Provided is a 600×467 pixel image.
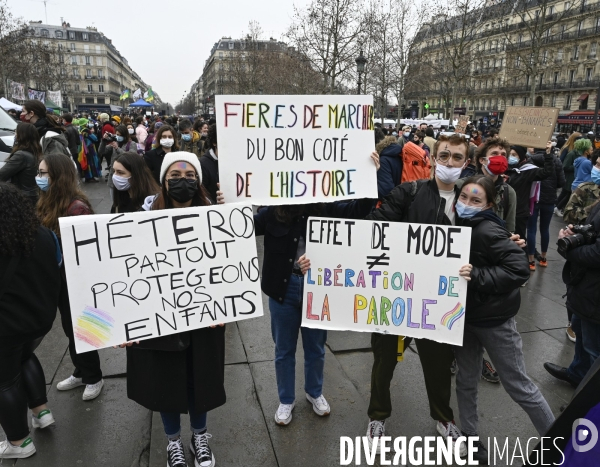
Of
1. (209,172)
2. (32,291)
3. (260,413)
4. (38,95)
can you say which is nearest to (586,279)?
(260,413)

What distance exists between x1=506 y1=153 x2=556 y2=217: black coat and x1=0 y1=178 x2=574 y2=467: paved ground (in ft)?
6.50

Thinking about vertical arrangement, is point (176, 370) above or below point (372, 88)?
below

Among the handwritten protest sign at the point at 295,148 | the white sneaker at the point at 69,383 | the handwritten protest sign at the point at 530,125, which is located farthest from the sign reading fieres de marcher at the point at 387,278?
the handwritten protest sign at the point at 530,125

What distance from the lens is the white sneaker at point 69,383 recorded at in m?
3.48

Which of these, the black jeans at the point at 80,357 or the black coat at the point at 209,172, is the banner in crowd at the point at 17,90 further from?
the black jeans at the point at 80,357

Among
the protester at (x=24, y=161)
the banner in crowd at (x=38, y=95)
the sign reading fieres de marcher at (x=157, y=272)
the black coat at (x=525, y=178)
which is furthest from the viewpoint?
the banner in crowd at (x=38, y=95)

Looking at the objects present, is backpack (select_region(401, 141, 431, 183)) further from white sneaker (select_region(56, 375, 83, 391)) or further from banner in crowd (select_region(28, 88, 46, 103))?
banner in crowd (select_region(28, 88, 46, 103))

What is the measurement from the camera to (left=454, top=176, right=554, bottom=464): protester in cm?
251

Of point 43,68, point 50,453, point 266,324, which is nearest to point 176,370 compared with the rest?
point 50,453

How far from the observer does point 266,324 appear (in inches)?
185

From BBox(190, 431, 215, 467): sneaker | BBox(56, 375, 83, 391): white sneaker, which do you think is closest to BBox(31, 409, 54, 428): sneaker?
BBox(56, 375, 83, 391): white sneaker

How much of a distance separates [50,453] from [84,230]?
1.59 m

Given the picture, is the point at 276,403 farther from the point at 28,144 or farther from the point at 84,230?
the point at 28,144

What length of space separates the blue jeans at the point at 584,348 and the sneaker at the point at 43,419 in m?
3.82
